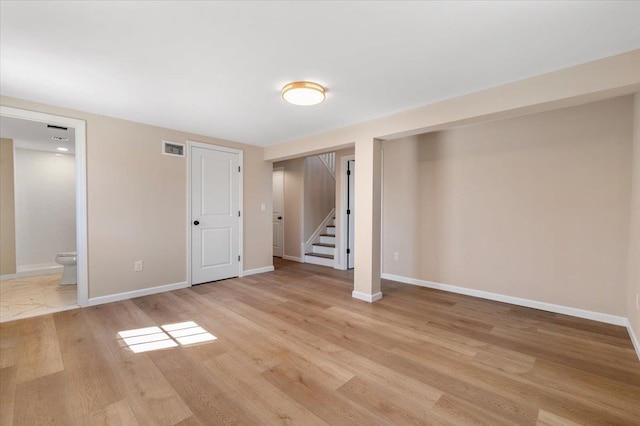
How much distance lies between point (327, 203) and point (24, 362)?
544 cm

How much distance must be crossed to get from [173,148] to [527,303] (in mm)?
4995

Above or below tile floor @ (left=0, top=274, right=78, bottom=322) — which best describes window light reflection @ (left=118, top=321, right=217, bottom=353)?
below

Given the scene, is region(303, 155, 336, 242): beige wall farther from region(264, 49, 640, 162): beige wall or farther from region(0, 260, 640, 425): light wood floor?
region(0, 260, 640, 425): light wood floor

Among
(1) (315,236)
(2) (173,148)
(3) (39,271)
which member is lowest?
(3) (39,271)

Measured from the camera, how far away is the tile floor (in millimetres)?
3043

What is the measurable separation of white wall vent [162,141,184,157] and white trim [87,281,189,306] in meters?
1.86

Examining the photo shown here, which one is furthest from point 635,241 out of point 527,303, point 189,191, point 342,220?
point 189,191

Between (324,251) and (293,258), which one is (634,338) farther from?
(293,258)

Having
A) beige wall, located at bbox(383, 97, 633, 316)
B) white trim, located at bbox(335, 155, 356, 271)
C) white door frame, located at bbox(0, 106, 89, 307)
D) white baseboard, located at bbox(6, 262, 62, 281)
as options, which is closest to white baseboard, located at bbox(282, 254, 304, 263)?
white trim, located at bbox(335, 155, 356, 271)

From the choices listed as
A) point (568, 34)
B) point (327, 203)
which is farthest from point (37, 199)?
point (568, 34)

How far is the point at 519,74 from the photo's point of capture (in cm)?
226

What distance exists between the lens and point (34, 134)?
3.96 m

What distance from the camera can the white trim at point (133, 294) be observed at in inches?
130

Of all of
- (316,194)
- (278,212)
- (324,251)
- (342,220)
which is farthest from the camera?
(278,212)
